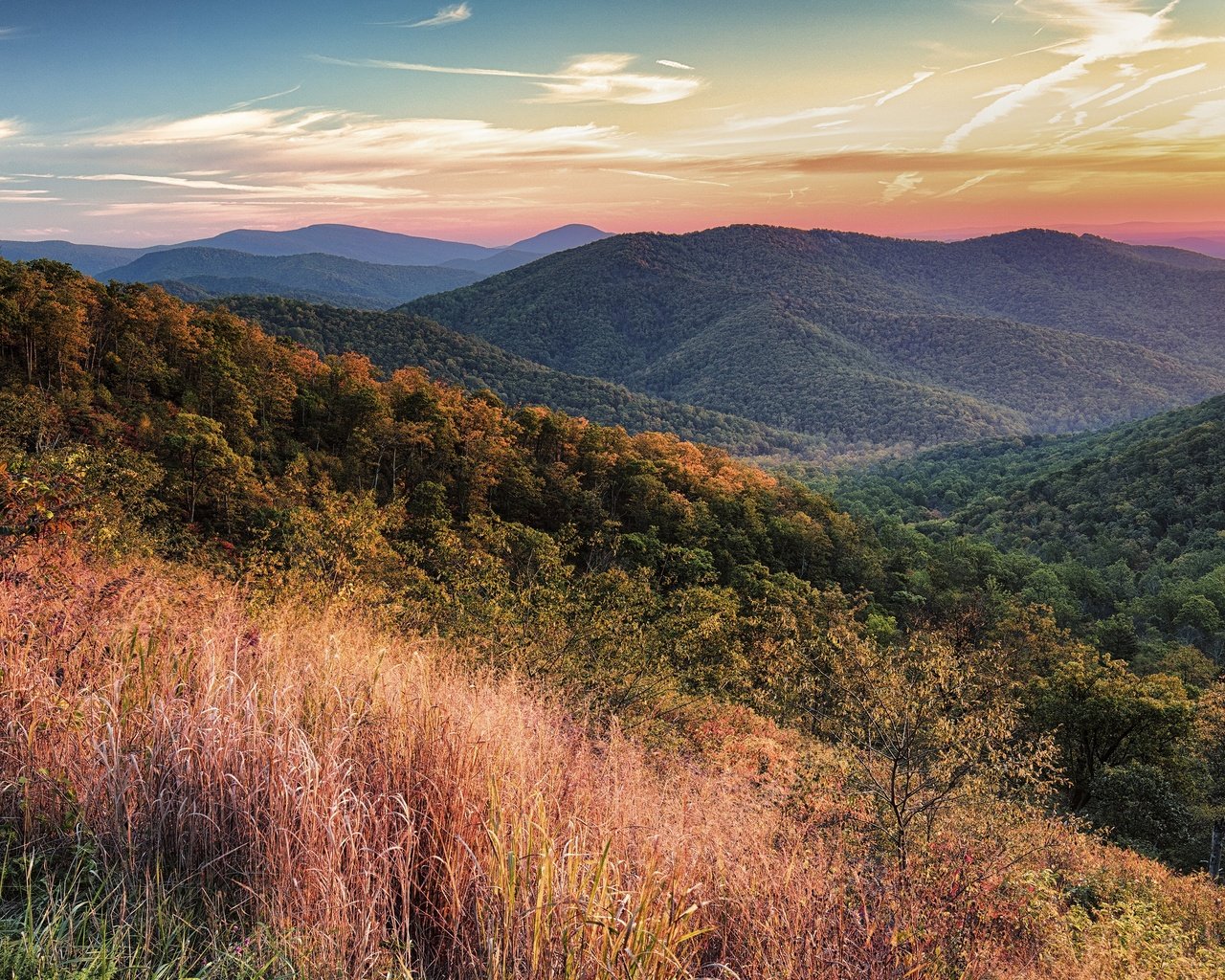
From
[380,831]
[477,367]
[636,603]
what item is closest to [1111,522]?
[636,603]

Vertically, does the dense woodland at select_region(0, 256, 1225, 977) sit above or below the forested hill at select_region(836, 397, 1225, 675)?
above

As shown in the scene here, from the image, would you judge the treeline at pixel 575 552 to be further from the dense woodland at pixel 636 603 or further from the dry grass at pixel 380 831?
the dry grass at pixel 380 831

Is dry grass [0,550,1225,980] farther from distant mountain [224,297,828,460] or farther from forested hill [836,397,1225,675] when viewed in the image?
distant mountain [224,297,828,460]

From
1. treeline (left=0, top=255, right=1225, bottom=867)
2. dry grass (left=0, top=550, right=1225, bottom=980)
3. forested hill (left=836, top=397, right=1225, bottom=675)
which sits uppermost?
dry grass (left=0, top=550, right=1225, bottom=980)

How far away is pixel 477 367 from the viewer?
125 meters

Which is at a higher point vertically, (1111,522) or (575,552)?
(575,552)

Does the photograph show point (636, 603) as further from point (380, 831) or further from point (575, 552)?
point (380, 831)

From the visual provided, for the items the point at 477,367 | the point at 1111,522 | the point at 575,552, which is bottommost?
the point at 1111,522

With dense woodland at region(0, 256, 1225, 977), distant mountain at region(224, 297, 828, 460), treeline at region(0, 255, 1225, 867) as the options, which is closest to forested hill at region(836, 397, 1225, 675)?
dense woodland at region(0, 256, 1225, 977)

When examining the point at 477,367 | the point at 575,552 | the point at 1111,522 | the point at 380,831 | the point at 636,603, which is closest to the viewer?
the point at 380,831

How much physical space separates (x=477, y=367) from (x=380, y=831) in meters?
127

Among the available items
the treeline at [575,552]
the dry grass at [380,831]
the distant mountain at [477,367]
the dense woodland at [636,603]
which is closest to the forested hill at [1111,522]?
the dense woodland at [636,603]

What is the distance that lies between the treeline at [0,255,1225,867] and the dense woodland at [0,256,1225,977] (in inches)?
5.5

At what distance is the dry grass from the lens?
2.26 metres
